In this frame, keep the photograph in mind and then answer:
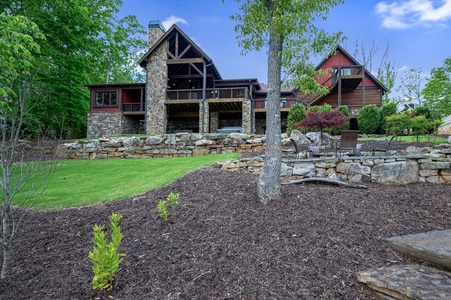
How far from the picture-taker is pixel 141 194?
4539 mm

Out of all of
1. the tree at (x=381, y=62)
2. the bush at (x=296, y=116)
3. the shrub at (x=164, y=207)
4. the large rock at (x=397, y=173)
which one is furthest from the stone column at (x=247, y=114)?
the tree at (x=381, y=62)

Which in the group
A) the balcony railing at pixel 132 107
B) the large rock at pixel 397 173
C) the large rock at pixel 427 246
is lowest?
the large rock at pixel 427 246

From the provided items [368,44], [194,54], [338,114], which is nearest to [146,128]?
[194,54]

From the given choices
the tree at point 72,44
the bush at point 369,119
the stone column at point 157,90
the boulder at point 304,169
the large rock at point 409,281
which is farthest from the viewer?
the stone column at point 157,90

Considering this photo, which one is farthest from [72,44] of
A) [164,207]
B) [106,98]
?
[164,207]

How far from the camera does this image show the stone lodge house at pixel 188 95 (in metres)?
17.5

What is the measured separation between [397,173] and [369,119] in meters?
11.5

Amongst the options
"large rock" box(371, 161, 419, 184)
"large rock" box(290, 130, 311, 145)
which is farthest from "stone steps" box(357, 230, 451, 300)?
"large rock" box(290, 130, 311, 145)

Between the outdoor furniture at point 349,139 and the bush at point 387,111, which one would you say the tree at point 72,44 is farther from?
the bush at point 387,111

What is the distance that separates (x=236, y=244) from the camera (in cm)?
246

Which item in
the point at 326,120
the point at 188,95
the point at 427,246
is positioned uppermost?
the point at 188,95

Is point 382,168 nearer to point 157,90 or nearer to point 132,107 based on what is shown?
point 157,90

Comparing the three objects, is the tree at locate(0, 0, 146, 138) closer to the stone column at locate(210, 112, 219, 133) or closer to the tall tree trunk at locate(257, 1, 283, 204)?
the stone column at locate(210, 112, 219, 133)

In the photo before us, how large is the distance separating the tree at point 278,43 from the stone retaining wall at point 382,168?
205 cm
